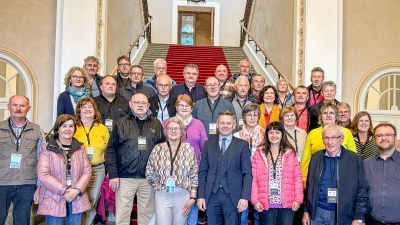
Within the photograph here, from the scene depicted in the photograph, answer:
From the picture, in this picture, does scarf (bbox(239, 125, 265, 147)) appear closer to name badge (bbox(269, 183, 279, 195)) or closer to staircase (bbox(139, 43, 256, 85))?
name badge (bbox(269, 183, 279, 195))

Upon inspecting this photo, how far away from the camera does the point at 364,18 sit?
8203mm

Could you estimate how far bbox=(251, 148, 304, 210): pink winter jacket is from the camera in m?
4.12

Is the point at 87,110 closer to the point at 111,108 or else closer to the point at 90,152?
the point at 90,152

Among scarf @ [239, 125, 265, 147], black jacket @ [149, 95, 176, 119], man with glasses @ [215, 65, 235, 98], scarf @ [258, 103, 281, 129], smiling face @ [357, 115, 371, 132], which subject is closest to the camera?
scarf @ [239, 125, 265, 147]

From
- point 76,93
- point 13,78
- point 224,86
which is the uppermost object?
point 13,78

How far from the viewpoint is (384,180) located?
3.94 m

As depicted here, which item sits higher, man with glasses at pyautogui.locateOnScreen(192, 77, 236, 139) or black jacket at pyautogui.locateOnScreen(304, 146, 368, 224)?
man with glasses at pyautogui.locateOnScreen(192, 77, 236, 139)

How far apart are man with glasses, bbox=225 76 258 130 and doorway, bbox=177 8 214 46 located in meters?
13.1

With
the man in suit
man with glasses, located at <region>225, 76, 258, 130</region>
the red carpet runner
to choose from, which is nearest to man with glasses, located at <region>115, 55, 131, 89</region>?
man with glasses, located at <region>225, 76, 258, 130</region>

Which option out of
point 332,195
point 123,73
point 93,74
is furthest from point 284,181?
point 93,74

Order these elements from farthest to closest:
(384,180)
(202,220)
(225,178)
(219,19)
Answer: (219,19)
(202,220)
(225,178)
(384,180)

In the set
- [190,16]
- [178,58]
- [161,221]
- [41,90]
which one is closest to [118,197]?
[161,221]

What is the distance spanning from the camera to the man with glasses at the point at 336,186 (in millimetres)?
3930

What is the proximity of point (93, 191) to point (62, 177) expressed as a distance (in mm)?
607
